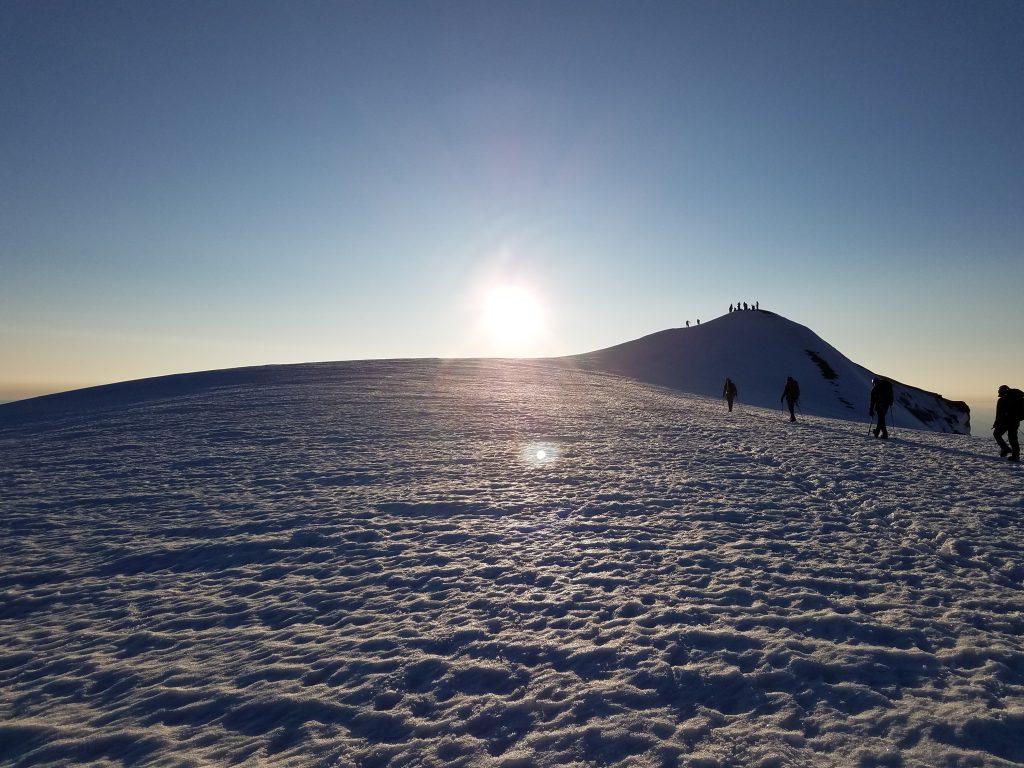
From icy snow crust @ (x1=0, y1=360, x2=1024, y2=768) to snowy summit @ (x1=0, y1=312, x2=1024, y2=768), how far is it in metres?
0.04

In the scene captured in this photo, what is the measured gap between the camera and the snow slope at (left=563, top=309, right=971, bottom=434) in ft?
189

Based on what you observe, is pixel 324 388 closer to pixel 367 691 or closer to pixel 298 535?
pixel 298 535

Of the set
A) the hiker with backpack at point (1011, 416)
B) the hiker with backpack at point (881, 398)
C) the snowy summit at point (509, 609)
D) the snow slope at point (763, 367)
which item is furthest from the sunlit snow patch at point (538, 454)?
the snow slope at point (763, 367)

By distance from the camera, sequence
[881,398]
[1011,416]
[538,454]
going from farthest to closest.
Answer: [881,398]
[538,454]
[1011,416]

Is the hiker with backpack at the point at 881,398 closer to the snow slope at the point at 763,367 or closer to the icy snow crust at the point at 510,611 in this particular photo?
the icy snow crust at the point at 510,611

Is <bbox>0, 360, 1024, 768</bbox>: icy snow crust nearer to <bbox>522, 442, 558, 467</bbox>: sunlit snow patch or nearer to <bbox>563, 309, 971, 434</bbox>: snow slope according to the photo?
<bbox>522, 442, 558, 467</bbox>: sunlit snow patch

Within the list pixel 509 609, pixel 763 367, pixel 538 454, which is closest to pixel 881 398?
pixel 538 454

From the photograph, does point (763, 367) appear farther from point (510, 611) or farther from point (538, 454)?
point (510, 611)

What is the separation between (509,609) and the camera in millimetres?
7957

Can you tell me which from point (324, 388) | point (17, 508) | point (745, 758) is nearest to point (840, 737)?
point (745, 758)

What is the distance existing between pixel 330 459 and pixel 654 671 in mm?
14098

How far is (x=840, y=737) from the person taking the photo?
5184 mm

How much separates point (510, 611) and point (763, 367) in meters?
65.8

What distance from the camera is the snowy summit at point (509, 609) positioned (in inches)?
213
